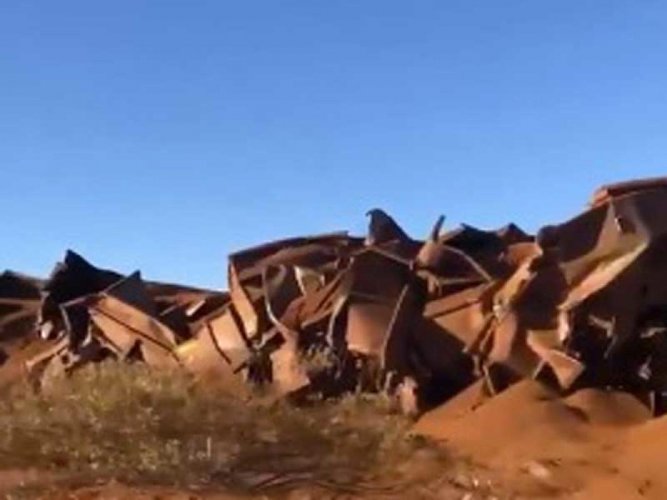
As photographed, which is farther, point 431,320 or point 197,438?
point 431,320

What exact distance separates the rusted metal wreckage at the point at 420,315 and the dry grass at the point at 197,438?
1.36ft

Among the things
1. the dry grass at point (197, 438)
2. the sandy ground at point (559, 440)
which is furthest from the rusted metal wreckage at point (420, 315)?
the dry grass at point (197, 438)

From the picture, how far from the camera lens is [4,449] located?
902cm

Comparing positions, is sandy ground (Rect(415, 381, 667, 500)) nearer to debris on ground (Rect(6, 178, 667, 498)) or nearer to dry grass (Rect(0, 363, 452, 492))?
debris on ground (Rect(6, 178, 667, 498))

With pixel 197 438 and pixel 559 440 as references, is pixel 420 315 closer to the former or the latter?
pixel 197 438

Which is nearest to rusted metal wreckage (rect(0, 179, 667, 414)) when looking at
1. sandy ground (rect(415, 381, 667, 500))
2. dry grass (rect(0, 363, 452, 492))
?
sandy ground (rect(415, 381, 667, 500))

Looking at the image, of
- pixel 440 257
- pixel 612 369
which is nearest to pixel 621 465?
pixel 612 369

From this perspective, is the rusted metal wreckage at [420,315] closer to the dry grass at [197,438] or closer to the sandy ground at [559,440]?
the sandy ground at [559,440]

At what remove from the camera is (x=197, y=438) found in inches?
354

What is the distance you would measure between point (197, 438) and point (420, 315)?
2.00 metres

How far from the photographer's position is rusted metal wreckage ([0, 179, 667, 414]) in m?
8.98

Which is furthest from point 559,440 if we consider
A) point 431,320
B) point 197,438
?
point 197,438

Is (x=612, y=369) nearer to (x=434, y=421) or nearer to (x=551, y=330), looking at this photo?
(x=551, y=330)

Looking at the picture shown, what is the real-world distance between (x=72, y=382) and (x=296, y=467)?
3.24 metres
